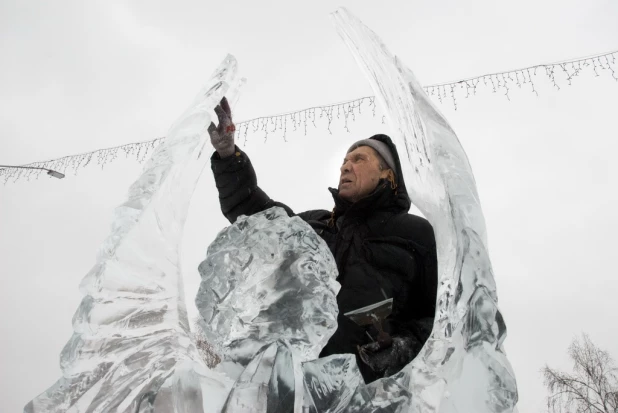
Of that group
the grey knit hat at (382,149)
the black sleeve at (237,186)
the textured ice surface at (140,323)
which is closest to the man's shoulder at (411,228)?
the grey knit hat at (382,149)

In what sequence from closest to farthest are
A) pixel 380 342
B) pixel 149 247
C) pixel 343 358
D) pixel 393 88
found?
pixel 343 358 < pixel 149 247 < pixel 393 88 < pixel 380 342

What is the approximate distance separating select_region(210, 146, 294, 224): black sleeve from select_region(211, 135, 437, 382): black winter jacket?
11.7 inches

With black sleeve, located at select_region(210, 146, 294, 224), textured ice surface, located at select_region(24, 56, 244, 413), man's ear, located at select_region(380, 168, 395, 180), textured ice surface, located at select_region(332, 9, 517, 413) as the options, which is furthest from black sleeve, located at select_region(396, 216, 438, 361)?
textured ice surface, located at select_region(24, 56, 244, 413)

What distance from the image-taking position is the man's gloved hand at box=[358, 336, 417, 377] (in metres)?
1.14

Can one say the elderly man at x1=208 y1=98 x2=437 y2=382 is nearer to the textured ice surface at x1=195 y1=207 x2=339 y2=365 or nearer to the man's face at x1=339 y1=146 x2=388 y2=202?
the man's face at x1=339 y1=146 x2=388 y2=202

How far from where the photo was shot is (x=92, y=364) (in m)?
0.77

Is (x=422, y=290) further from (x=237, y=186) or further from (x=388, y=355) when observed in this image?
(x=237, y=186)

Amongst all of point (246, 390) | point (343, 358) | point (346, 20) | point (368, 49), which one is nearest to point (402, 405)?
point (343, 358)

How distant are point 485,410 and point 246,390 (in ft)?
1.14

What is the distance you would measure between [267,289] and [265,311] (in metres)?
0.05

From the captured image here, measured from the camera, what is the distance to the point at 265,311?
0.86 meters

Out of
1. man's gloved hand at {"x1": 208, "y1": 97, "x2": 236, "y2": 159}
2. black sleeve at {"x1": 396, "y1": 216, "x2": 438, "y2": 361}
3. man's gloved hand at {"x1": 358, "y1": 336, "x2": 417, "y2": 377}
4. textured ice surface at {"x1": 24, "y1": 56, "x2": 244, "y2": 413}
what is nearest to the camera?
textured ice surface at {"x1": 24, "y1": 56, "x2": 244, "y2": 413}

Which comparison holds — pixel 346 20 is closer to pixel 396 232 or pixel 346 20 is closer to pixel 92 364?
pixel 396 232

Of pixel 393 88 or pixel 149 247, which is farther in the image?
pixel 393 88
